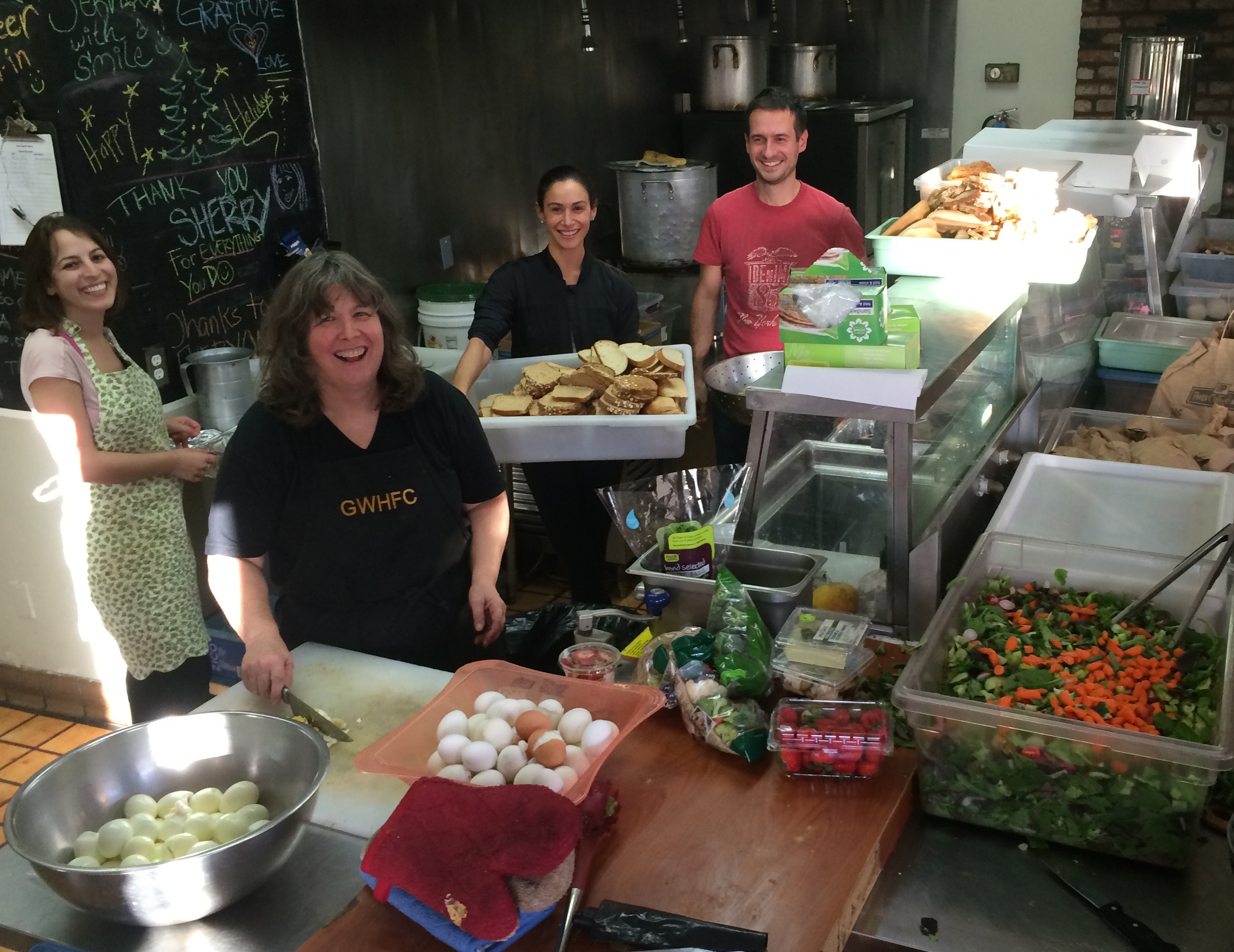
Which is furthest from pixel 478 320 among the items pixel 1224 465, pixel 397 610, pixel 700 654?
pixel 1224 465

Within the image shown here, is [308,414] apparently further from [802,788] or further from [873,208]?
[873,208]

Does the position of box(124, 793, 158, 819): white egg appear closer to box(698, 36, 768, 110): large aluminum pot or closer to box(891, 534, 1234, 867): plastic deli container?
box(891, 534, 1234, 867): plastic deli container

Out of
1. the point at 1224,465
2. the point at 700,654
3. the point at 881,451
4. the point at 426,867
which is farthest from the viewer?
the point at 1224,465

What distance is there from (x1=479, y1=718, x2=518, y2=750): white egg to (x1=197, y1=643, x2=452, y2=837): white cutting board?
224 millimetres

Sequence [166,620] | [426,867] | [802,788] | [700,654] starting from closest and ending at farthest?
1. [426,867]
2. [802,788]
3. [700,654]
4. [166,620]

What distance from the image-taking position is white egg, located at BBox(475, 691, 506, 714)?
1.81m

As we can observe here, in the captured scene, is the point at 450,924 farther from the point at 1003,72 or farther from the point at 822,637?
the point at 1003,72

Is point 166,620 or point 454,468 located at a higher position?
point 454,468

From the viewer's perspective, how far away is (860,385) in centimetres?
210

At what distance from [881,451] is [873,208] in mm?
4372

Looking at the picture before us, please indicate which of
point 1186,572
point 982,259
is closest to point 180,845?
point 1186,572

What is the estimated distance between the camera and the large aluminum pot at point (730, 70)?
20.9 feet

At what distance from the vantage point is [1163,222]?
4.40m

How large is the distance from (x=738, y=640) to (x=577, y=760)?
0.44 m
